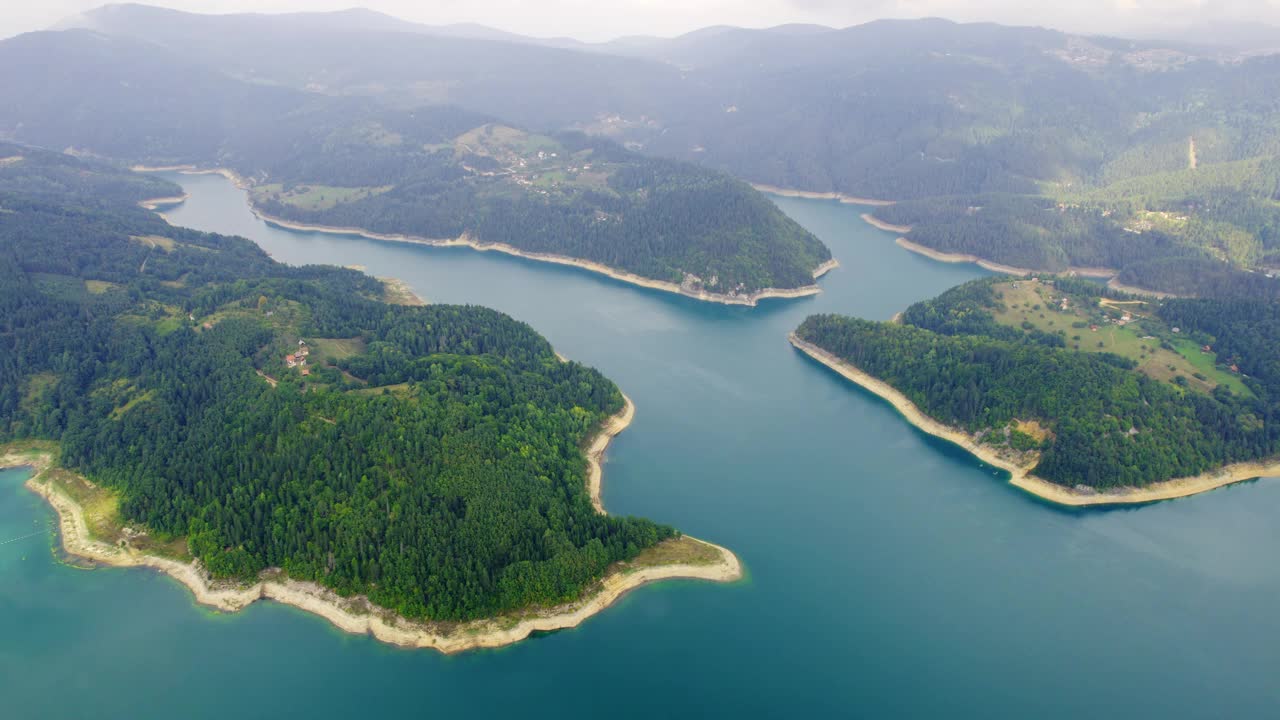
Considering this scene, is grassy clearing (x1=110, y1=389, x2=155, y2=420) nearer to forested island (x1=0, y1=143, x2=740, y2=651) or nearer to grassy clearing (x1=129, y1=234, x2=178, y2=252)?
forested island (x1=0, y1=143, x2=740, y2=651)

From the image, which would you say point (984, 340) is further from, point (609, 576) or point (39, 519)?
point (39, 519)

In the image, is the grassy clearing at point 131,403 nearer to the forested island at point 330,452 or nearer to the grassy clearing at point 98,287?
the forested island at point 330,452

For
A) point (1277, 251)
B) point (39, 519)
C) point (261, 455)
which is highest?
point (1277, 251)

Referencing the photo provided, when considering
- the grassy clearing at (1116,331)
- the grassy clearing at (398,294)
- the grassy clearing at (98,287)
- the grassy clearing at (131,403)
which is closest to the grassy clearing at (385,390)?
the grassy clearing at (131,403)

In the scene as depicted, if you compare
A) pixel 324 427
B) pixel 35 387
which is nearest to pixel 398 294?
pixel 35 387

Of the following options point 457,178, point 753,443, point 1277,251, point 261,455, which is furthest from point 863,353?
point 457,178

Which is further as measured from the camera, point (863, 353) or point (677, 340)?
point (677, 340)
